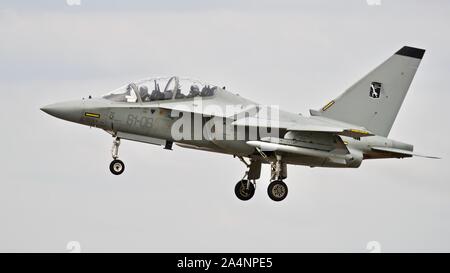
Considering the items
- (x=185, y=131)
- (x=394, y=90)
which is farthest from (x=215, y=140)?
(x=394, y=90)

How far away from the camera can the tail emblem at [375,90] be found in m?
35.7

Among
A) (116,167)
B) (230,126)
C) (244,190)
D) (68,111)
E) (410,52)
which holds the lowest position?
(244,190)

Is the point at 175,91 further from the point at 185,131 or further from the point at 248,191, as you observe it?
the point at 248,191

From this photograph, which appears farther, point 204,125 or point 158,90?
point 204,125

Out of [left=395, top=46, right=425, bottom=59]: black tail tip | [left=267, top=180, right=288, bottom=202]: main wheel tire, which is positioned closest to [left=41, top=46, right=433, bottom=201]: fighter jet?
[left=267, top=180, right=288, bottom=202]: main wheel tire

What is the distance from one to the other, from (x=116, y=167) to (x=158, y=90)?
245 cm

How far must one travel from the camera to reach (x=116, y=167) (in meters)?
32.7

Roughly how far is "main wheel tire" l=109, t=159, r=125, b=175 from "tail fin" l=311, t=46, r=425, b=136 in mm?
6148

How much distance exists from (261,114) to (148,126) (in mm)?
3268

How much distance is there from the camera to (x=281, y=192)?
34000mm

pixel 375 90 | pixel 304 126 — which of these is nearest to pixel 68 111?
pixel 304 126

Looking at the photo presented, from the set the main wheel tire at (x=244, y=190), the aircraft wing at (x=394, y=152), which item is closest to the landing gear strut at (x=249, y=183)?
the main wheel tire at (x=244, y=190)

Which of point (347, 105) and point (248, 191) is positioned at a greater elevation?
point (347, 105)

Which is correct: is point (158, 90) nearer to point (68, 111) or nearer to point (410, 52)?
point (68, 111)
